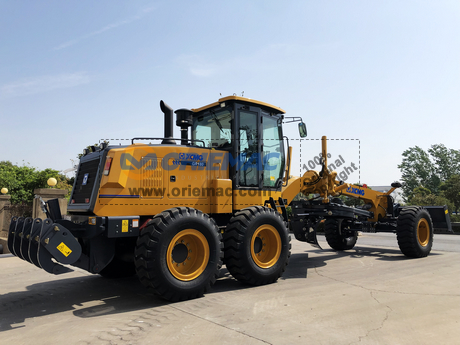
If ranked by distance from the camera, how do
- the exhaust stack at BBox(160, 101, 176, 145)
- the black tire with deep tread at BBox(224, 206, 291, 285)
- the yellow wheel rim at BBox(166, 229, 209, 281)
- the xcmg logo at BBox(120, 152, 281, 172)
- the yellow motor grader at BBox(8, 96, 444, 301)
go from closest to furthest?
the yellow motor grader at BBox(8, 96, 444, 301) < the yellow wheel rim at BBox(166, 229, 209, 281) < the xcmg logo at BBox(120, 152, 281, 172) < the black tire with deep tread at BBox(224, 206, 291, 285) < the exhaust stack at BBox(160, 101, 176, 145)

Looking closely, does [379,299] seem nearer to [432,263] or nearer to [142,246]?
[142,246]

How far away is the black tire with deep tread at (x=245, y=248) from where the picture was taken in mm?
6168

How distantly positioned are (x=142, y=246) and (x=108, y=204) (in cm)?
95

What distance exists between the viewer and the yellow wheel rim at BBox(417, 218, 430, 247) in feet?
32.4

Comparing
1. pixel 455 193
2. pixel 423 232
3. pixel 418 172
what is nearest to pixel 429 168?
pixel 418 172

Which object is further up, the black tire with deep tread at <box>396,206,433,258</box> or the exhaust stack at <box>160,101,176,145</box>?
the exhaust stack at <box>160,101,176,145</box>

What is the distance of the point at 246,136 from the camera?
7191mm

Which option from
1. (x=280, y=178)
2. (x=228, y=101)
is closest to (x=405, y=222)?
(x=280, y=178)

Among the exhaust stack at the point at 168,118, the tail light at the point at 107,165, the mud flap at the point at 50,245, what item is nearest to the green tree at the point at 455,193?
the exhaust stack at the point at 168,118

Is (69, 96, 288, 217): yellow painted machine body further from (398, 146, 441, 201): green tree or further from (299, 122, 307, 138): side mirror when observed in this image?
(398, 146, 441, 201): green tree

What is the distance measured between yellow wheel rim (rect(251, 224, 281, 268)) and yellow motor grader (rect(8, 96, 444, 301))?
0.02 m

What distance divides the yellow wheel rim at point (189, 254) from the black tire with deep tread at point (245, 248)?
2.02ft

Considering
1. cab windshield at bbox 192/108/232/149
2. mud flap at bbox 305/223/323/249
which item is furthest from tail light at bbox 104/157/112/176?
mud flap at bbox 305/223/323/249

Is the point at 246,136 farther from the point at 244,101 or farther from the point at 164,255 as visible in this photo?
the point at 164,255
